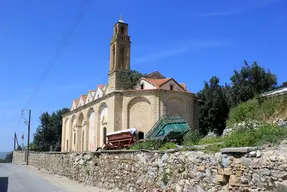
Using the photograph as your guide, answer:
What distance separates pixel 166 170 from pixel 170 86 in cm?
2728

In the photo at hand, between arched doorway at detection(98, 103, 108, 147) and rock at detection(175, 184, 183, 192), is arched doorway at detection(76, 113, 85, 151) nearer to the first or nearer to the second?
arched doorway at detection(98, 103, 108, 147)

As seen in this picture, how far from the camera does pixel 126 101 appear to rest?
37.6 metres

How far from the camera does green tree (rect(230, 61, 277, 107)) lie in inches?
1096

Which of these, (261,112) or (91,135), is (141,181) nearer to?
(261,112)

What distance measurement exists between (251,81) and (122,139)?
12.3 m

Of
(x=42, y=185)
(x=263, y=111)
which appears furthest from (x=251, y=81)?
(x=42, y=185)

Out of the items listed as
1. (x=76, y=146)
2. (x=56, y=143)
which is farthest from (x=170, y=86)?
(x=56, y=143)

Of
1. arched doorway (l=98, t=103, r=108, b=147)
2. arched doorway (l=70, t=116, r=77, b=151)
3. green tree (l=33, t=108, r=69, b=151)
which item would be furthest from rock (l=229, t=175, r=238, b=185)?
green tree (l=33, t=108, r=69, b=151)

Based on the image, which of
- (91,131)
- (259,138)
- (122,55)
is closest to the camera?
(259,138)

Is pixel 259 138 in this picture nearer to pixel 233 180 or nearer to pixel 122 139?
pixel 233 180

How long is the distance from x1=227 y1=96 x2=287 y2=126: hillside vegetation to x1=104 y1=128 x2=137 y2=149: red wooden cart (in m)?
9.78

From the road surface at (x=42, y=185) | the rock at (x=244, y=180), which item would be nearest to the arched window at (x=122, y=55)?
the road surface at (x=42, y=185)

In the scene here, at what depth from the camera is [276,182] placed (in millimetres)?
6949

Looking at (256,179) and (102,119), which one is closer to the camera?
(256,179)
